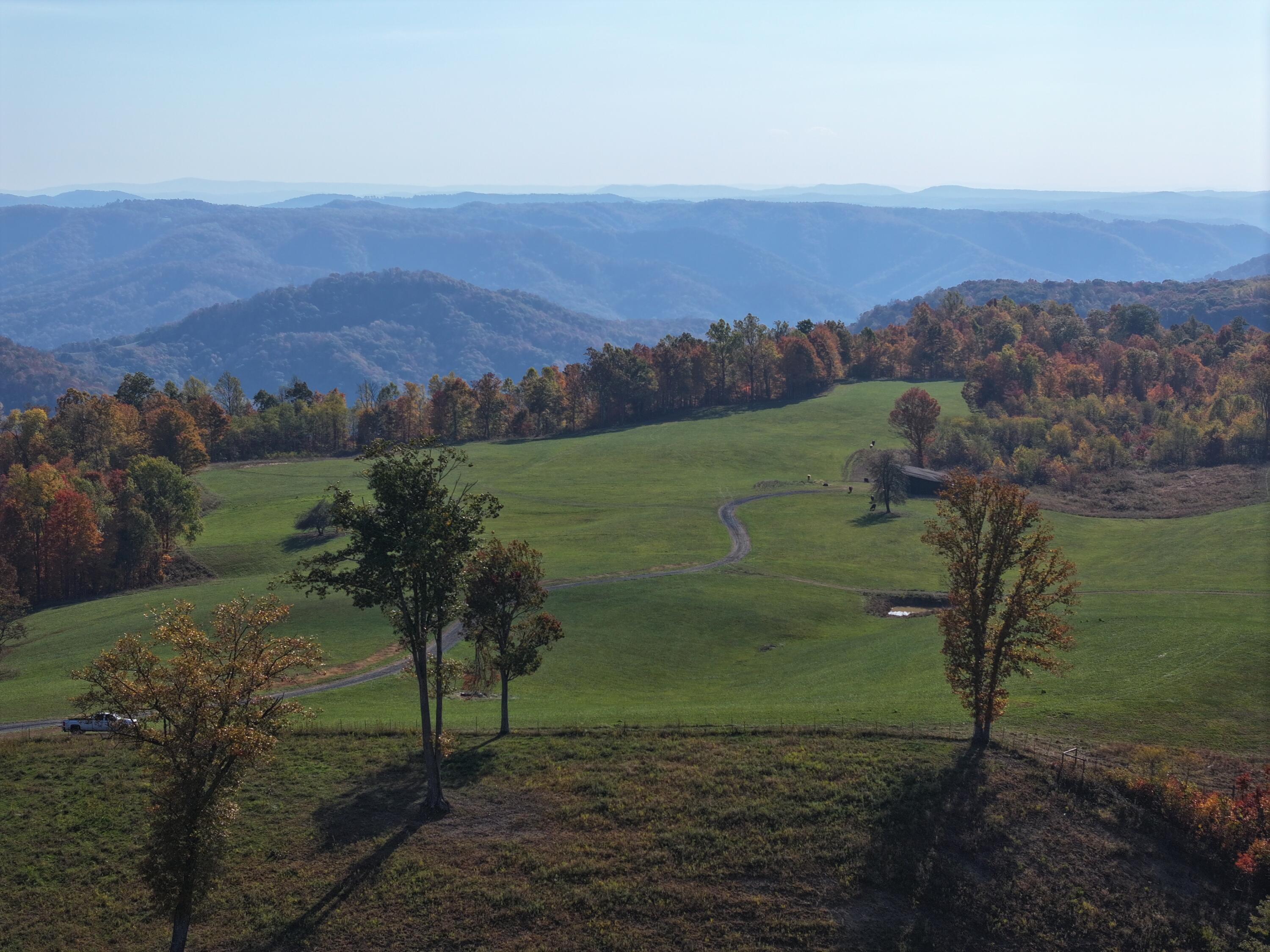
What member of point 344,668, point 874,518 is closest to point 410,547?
point 344,668

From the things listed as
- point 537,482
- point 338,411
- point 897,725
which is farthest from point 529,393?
point 897,725

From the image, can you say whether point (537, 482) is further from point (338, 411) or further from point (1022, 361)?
point (1022, 361)

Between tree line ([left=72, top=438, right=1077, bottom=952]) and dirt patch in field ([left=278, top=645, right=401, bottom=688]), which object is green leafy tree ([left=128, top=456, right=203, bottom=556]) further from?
tree line ([left=72, top=438, right=1077, bottom=952])

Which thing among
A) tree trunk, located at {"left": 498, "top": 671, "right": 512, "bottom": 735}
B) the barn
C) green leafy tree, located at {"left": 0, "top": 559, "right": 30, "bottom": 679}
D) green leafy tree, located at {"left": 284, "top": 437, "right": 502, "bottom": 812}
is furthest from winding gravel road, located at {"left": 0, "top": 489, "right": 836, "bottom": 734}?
green leafy tree, located at {"left": 0, "top": 559, "right": 30, "bottom": 679}

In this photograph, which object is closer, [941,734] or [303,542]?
[941,734]

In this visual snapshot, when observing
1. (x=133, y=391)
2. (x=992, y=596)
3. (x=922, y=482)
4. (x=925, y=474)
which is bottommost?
(x=922, y=482)

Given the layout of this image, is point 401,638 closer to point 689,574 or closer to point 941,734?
point 941,734
